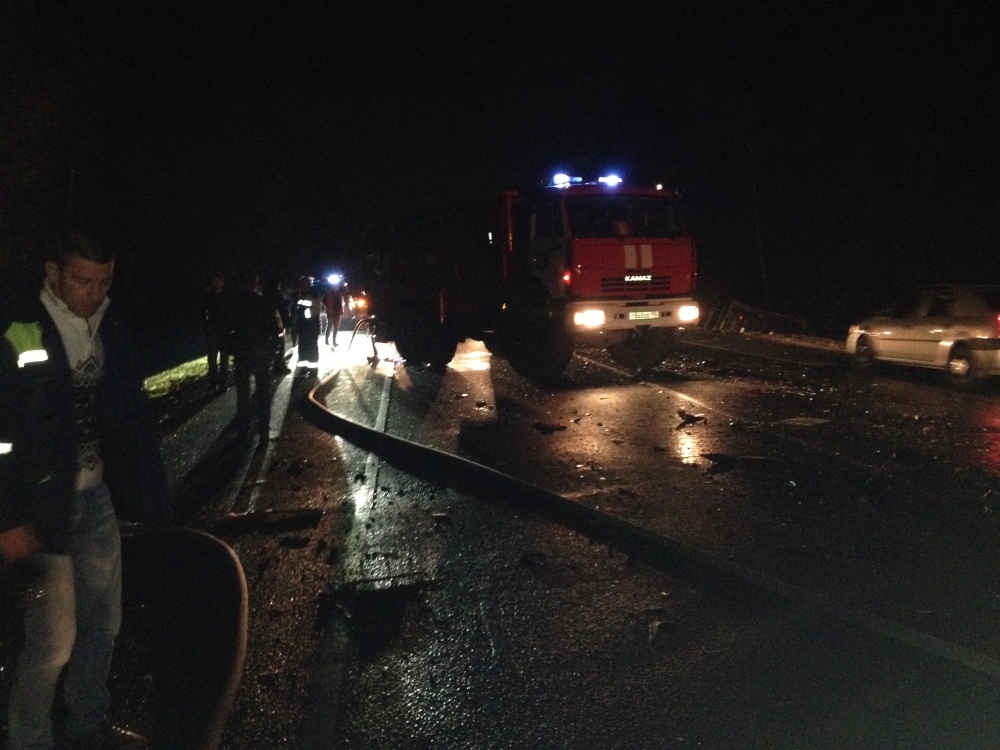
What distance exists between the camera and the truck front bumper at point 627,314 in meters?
13.8

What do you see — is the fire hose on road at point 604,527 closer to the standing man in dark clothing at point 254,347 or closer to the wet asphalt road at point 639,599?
the wet asphalt road at point 639,599

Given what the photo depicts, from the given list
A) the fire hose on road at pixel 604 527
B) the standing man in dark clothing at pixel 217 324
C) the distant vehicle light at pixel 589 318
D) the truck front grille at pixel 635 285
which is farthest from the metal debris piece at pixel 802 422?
the standing man in dark clothing at pixel 217 324

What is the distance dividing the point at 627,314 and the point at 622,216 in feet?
5.22

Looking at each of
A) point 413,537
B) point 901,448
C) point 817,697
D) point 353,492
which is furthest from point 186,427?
point 817,697

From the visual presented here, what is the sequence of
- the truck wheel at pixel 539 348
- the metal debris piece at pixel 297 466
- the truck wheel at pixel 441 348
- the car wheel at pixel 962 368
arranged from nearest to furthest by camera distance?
the metal debris piece at pixel 297 466 < the car wheel at pixel 962 368 < the truck wheel at pixel 539 348 < the truck wheel at pixel 441 348

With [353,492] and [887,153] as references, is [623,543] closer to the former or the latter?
[353,492]

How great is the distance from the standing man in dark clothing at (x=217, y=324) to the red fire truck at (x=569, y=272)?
420 centimetres

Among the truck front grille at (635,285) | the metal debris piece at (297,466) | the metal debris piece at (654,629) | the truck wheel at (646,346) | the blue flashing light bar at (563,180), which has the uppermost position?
the blue flashing light bar at (563,180)

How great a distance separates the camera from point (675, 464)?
28.8 ft

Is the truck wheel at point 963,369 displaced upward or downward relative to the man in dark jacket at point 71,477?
downward

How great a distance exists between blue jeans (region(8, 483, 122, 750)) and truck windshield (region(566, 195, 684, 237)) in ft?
36.0

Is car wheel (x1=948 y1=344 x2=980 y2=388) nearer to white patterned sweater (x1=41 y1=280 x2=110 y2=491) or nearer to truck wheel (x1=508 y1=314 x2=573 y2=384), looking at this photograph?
truck wheel (x1=508 y1=314 x2=573 y2=384)

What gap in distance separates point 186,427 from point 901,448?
868cm

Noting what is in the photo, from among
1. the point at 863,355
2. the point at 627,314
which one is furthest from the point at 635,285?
the point at 863,355
